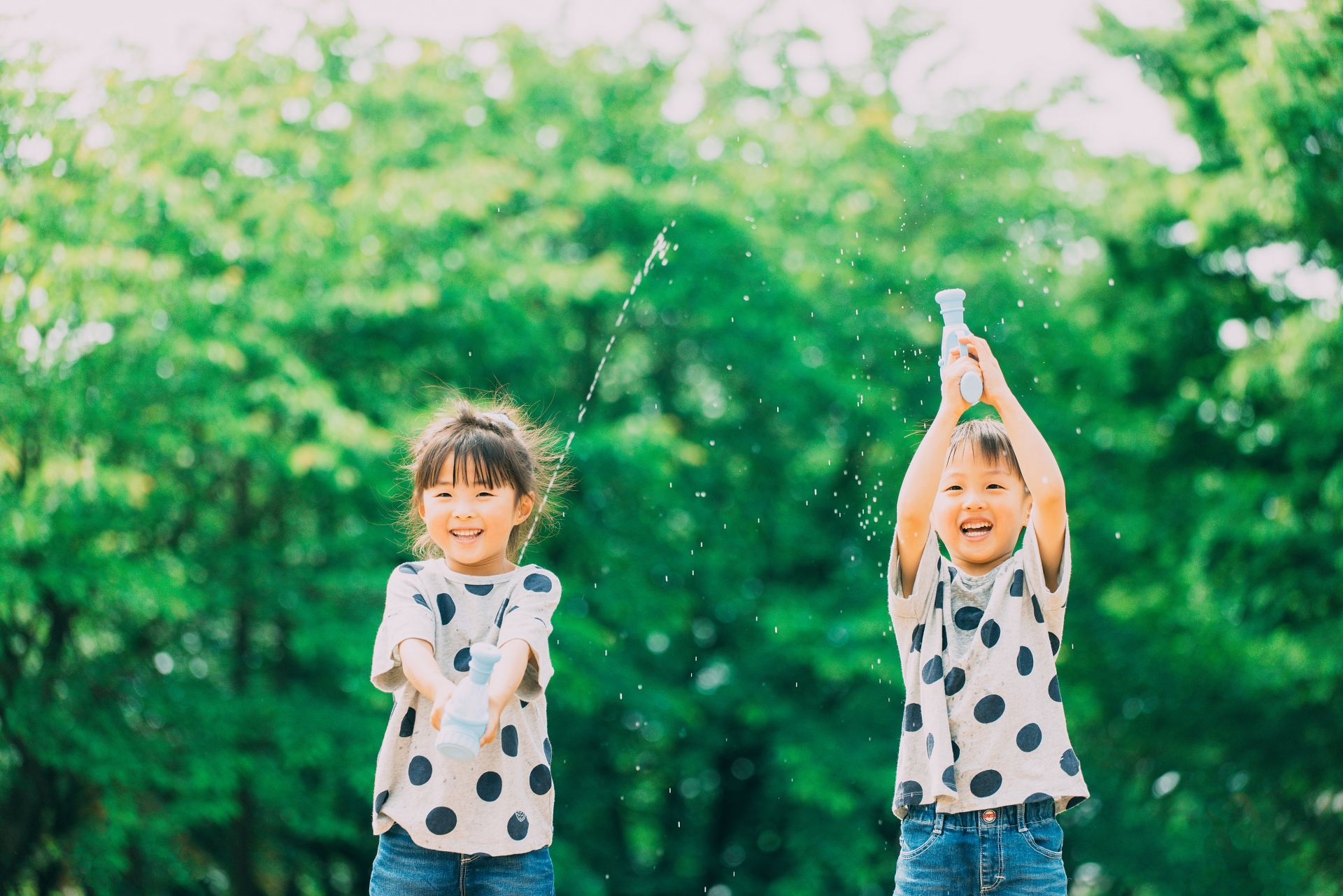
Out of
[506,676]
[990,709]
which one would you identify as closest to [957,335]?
[990,709]

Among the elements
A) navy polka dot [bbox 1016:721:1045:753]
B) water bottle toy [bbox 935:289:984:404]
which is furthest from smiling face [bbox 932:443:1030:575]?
navy polka dot [bbox 1016:721:1045:753]

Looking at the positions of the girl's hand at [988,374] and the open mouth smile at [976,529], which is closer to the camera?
the girl's hand at [988,374]

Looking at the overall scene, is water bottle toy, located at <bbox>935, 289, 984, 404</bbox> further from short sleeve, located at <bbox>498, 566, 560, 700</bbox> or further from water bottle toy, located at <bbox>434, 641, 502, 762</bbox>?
water bottle toy, located at <bbox>434, 641, 502, 762</bbox>

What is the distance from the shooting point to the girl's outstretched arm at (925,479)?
282 cm

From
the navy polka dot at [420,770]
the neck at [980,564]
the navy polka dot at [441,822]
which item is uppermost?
the neck at [980,564]

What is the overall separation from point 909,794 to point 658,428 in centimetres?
840

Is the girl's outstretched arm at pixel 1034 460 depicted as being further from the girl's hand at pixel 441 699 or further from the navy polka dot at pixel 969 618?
the girl's hand at pixel 441 699

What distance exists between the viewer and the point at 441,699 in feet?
8.77

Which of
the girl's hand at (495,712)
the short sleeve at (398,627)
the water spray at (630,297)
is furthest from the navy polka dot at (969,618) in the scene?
the water spray at (630,297)

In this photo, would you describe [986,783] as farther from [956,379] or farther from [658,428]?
[658,428]

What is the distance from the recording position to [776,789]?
13266 millimetres

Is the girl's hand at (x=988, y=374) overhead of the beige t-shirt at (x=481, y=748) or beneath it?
overhead

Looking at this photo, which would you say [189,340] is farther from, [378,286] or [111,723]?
[111,723]

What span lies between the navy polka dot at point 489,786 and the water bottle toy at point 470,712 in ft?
1.03
